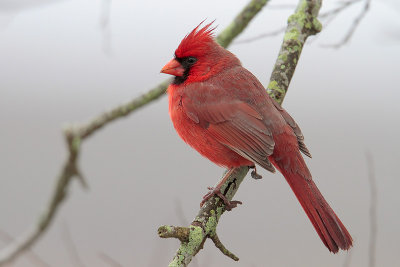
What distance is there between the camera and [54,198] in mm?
2814

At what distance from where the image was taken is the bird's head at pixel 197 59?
3166 millimetres

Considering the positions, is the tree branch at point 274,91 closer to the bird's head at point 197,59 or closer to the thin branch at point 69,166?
the bird's head at point 197,59

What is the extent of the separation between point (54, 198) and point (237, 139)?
1.00 meters

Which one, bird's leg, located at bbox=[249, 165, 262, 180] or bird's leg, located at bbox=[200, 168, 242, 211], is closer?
bird's leg, located at bbox=[200, 168, 242, 211]

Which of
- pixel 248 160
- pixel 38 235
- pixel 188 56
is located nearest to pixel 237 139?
pixel 248 160

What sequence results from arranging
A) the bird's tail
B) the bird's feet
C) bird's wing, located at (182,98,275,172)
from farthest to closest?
1. bird's wing, located at (182,98,275,172)
2. the bird's feet
3. the bird's tail

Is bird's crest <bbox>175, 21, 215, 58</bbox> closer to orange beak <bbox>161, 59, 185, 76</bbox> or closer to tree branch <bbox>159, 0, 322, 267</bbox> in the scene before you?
orange beak <bbox>161, 59, 185, 76</bbox>

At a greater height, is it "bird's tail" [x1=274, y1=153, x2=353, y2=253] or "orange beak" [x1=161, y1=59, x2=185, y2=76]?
"orange beak" [x1=161, y1=59, x2=185, y2=76]

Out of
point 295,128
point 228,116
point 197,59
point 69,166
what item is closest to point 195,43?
point 197,59

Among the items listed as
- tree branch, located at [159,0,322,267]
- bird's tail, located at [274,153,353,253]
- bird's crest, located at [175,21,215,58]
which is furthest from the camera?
bird's crest, located at [175,21,215,58]

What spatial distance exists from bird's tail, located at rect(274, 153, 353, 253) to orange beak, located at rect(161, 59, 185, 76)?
0.76 metres

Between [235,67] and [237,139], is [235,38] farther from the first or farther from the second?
[237,139]

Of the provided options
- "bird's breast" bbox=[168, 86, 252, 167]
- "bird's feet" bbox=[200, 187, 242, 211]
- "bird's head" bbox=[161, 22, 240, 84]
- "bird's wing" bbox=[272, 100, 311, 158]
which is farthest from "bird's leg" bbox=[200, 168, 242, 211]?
"bird's head" bbox=[161, 22, 240, 84]

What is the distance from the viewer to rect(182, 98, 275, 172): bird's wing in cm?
295
